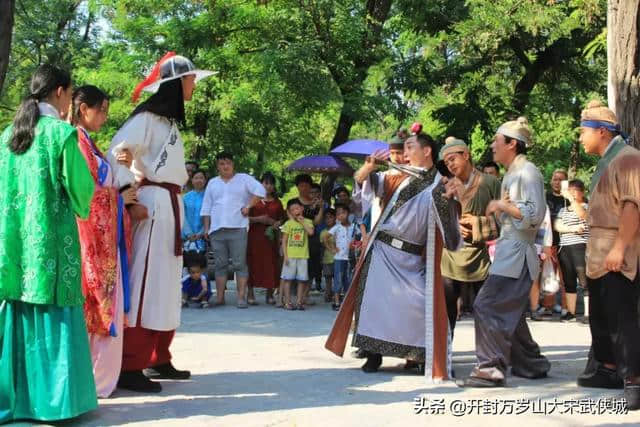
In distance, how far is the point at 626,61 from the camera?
7535mm

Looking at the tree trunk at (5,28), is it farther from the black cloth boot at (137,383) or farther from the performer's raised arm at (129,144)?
the black cloth boot at (137,383)

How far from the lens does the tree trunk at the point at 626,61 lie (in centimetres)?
745

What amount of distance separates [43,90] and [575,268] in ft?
25.0

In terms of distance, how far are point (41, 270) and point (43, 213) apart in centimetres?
31

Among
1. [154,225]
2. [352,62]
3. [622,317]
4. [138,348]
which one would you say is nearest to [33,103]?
[154,225]

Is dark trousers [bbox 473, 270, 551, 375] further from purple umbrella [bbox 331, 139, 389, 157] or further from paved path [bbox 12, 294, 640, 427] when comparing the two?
purple umbrella [bbox 331, 139, 389, 157]

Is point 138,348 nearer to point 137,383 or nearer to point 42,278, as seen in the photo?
point 137,383

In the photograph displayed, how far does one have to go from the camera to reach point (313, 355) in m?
7.25

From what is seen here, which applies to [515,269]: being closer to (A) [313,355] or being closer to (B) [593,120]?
(B) [593,120]

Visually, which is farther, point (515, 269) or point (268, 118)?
point (268, 118)

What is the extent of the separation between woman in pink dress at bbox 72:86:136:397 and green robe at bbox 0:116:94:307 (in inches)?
19.6

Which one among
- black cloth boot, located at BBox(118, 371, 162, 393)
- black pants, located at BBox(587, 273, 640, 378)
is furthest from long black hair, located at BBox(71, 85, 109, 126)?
black pants, located at BBox(587, 273, 640, 378)

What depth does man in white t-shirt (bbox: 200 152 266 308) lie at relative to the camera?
432 inches

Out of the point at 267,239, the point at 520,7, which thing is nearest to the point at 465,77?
the point at 520,7
